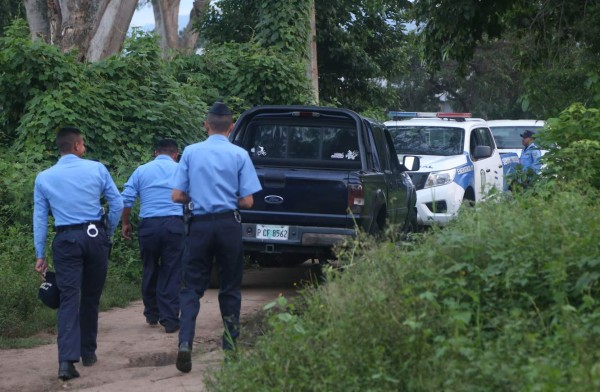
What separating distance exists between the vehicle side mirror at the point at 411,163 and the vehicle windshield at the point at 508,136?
10.3 m

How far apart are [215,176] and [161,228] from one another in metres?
2.15

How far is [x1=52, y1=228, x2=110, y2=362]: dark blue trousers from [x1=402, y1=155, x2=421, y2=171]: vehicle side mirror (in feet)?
19.4

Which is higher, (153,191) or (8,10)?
(8,10)

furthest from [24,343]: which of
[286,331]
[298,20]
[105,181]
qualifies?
[298,20]

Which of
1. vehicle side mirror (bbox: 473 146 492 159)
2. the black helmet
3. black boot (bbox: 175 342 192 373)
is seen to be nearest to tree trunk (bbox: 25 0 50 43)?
vehicle side mirror (bbox: 473 146 492 159)

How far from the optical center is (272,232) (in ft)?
37.8

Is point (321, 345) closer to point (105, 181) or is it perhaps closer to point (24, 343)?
point (105, 181)

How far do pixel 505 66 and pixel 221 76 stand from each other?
33.1 m

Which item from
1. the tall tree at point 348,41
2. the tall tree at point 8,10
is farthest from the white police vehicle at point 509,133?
the tall tree at point 8,10

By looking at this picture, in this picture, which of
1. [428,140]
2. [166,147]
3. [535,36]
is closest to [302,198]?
[166,147]

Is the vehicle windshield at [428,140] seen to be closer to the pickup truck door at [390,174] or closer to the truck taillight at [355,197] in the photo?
the pickup truck door at [390,174]

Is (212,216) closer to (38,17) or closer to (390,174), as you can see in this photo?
(390,174)

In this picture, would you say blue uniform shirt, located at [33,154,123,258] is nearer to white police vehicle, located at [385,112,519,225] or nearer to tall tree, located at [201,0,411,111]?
white police vehicle, located at [385,112,519,225]

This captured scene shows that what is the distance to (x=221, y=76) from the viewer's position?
19000 millimetres
